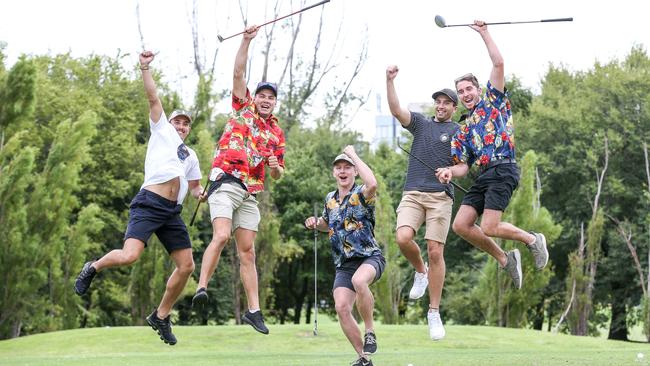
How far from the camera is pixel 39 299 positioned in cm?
3262

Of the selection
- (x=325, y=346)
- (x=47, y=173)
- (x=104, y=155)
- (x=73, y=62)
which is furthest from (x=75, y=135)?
(x=73, y=62)

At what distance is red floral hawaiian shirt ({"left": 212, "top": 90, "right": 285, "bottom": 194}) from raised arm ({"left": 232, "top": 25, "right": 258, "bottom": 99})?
0.42 feet

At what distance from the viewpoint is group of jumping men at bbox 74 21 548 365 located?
1039 cm

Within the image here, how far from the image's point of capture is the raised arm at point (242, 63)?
10094 millimetres

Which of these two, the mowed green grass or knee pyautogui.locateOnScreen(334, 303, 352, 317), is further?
the mowed green grass

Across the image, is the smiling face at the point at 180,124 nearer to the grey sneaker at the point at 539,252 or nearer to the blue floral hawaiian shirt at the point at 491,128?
the blue floral hawaiian shirt at the point at 491,128

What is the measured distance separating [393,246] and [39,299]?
12793mm

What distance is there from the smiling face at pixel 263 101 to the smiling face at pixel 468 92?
203 cm

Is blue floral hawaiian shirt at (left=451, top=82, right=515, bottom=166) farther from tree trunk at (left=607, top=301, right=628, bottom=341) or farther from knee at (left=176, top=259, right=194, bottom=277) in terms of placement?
tree trunk at (left=607, top=301, right=628, bottom=341)

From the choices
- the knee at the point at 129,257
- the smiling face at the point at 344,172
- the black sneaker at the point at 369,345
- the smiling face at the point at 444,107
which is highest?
the smiling face at the point at 444,107

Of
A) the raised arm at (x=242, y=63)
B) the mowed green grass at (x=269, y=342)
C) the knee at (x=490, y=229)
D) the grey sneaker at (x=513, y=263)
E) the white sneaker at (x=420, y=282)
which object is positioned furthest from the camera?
the mowed green grass at (x=269, y=342)

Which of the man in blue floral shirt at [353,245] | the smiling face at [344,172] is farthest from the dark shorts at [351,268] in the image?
the smiling face at [344,172]

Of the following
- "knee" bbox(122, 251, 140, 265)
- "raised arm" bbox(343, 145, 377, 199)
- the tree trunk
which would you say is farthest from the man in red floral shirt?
the tree trunk

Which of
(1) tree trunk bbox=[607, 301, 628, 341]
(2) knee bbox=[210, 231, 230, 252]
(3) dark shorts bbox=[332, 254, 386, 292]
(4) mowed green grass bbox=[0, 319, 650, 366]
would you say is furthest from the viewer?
(1) tree trunk bbox=[607, 301, 628, 341]
